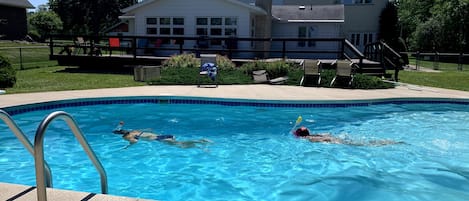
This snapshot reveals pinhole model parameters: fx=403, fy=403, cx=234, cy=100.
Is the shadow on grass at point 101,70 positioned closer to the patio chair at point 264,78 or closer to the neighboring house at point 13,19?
the patio chair at point 264,78

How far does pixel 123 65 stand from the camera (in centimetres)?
1845

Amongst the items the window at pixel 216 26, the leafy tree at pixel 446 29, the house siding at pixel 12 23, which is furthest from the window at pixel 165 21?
the leafy tree at pixel 446 29

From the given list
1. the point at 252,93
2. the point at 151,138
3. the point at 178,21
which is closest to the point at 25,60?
the point at 178,21

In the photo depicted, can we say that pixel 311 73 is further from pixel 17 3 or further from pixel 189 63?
pixel 17 3

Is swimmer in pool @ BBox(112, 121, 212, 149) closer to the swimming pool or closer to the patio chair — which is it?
the swimming pool

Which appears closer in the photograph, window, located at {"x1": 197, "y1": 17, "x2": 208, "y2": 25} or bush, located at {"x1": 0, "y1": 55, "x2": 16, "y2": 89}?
→ bush, located at {"x1": 0, "y1": 55, "x2": 16, "y2": 89}

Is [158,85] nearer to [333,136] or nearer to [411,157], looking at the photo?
[333,136]

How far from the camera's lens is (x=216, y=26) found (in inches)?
847

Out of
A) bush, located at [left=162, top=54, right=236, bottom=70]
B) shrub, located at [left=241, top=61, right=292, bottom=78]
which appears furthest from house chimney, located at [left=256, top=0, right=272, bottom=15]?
shrub, located at [left=241, top=61, right=292, bottom=78]

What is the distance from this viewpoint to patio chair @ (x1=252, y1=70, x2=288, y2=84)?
14.4m

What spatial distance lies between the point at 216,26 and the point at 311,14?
761cm

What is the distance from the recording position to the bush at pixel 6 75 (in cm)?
1233

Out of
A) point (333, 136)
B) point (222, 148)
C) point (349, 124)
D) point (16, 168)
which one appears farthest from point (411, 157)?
point (16, 168)

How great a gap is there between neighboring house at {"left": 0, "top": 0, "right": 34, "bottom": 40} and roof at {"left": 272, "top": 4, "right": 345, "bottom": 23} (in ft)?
94.2
